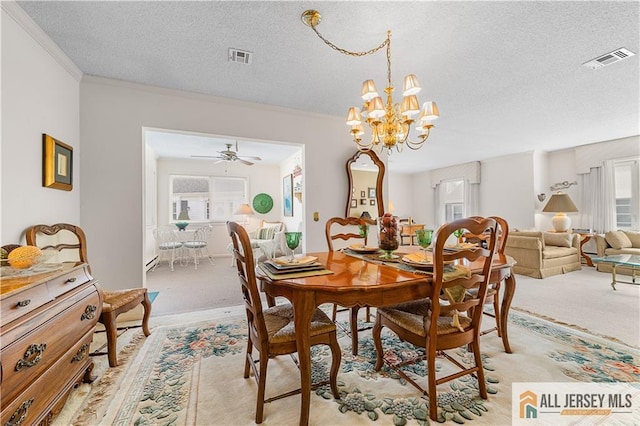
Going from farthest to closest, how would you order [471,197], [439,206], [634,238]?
[439,206], [471,197], [634,238]

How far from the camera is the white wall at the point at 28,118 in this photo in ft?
5.75

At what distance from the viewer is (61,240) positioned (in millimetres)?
2236

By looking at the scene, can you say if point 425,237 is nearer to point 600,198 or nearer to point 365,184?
point 365,184

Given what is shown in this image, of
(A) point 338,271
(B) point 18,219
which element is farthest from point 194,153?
(A) point 338,271

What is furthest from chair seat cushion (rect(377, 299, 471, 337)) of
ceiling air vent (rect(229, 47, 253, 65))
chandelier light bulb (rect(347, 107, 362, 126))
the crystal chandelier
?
ceiling air vent (rect(229, 47, 253, 65))

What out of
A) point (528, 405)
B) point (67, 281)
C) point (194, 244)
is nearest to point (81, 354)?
point (67, 281)

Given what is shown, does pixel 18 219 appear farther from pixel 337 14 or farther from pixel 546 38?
pixel 546 38

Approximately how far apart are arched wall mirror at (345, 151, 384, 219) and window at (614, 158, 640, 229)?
5.10 metres

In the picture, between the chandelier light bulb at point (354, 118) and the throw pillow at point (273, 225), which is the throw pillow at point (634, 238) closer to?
the chandelier light bulb at point (354, 118)

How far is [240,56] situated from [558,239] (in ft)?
20.2

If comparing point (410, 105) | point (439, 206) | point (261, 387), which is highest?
point (410, 105)

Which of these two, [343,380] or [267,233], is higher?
[267,233]

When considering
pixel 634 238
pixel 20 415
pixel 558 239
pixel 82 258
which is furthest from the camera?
pixel 558 239

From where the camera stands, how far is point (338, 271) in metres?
1.54
